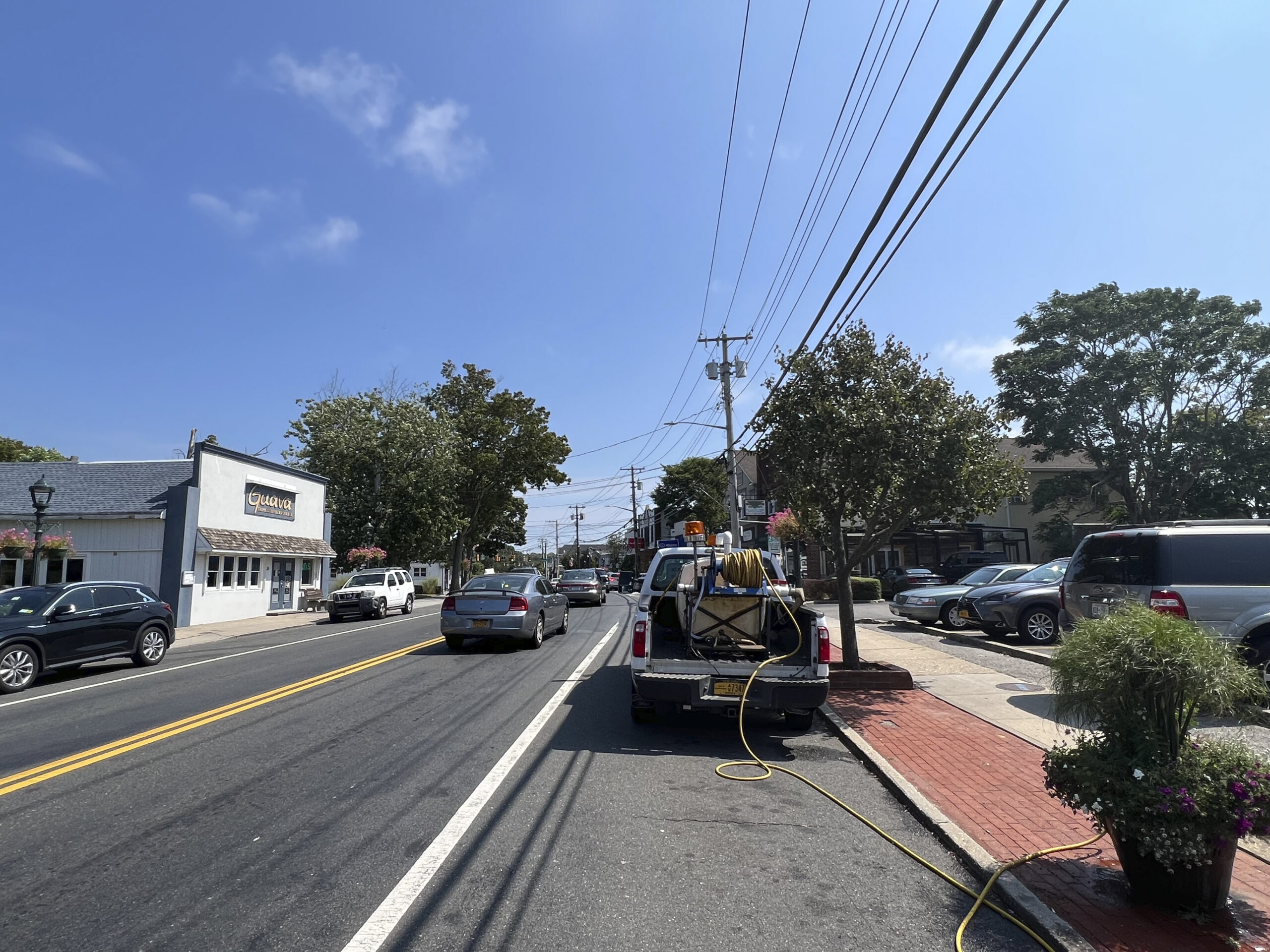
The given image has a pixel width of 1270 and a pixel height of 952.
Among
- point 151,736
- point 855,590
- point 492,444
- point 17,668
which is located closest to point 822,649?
point 151,736

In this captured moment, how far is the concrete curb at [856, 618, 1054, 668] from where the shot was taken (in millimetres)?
11930

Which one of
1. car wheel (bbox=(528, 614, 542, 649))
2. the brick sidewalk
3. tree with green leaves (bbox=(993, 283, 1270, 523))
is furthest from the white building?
tree with green leaves (bbox=(993, 283, 1270, 523))

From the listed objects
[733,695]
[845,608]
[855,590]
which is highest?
[845,608]

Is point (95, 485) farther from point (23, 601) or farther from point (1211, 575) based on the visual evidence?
point (1211, 575)

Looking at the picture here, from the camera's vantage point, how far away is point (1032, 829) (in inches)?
193

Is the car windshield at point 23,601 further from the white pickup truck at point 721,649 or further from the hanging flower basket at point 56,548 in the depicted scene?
the white pickup truck at point 721,649

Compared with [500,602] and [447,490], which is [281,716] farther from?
[447,490]

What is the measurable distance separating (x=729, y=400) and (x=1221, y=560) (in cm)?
2054

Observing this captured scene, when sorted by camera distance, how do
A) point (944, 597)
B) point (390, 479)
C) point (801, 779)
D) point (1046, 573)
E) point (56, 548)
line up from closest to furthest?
point (801, 779) < point (1046, 573) < point (944, 597) < point (56, 548) < point (390, 479)

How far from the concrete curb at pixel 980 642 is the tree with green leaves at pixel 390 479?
89.0 ft

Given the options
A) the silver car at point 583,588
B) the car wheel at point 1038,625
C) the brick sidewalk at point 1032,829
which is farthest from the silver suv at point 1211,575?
the silver car at point 583,588

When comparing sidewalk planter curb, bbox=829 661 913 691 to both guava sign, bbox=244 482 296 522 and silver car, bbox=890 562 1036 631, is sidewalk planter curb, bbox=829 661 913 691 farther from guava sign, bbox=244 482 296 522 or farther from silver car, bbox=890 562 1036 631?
guava sign, bbox=244 482 296 522

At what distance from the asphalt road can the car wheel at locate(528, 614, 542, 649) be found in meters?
5.67

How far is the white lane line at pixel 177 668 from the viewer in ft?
33.8
